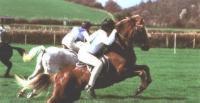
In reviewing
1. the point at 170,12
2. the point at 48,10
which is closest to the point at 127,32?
the point at 170,12

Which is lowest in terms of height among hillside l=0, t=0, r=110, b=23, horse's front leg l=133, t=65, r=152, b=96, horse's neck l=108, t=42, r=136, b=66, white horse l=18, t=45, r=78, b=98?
hillside l=0, t=0, r=110, b=23

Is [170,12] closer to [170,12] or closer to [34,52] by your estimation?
[170,12]

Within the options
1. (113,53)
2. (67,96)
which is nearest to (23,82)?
(67,96)

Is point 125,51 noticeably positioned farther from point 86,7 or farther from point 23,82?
point 86,7

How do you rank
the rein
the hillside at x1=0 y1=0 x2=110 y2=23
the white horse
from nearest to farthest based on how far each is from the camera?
the rein < the white horse < the hillside at x1=0 y1=0 x2=110 y2=23

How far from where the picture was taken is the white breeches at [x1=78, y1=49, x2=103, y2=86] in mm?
15102

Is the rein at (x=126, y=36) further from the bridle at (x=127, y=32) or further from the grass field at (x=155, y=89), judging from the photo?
the grass field at (x=155, y=89)

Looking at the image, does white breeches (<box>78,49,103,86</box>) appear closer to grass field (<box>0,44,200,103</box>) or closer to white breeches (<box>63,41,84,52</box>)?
grass field (<box>0,44,200,103</box>)

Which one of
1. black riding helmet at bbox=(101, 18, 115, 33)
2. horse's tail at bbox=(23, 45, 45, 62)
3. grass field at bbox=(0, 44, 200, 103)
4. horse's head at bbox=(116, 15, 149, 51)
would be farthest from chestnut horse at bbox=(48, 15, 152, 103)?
horse's tail at bbox=(23, 45, 45, 62)

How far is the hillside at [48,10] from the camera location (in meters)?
99.2

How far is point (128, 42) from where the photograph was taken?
17922 millimetres

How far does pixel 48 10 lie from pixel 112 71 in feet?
297

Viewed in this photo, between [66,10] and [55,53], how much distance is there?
88.0m

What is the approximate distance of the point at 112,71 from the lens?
16047 mm
